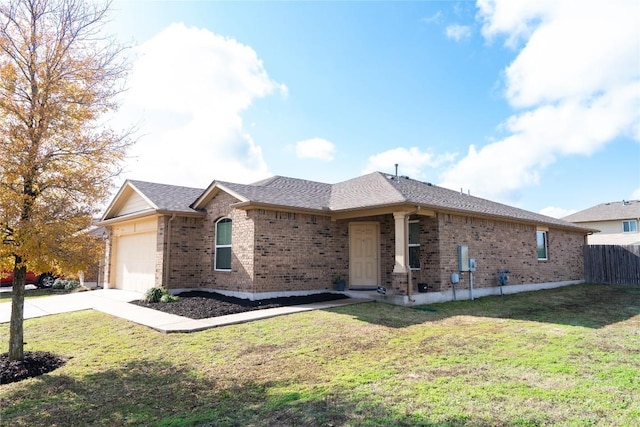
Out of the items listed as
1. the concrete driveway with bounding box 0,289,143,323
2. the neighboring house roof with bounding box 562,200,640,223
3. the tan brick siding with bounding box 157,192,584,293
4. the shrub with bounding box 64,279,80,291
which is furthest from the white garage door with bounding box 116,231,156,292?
the neighboring house roof with bounding box 562,200,640,223

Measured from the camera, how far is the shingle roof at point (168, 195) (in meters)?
13.3

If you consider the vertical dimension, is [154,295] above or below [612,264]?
below

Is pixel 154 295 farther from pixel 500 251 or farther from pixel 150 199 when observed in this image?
pixel 500 251

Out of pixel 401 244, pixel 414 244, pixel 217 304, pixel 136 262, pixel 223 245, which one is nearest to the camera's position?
pixel 217 304

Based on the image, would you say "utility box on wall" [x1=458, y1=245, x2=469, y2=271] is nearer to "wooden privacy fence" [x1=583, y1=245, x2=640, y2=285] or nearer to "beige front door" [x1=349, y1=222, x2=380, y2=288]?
"beige front door" [x1=349, y1=222, x2=380, y2=288]

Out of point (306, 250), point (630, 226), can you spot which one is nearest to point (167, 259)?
point (306, 250)

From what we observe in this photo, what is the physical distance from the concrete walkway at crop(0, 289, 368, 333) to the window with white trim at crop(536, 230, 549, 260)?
31.5 feet

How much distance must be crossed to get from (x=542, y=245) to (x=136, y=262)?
56.2ft

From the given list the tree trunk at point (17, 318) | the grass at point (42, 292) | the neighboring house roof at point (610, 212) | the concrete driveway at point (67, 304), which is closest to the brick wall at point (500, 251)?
the tree trunk at point (17, 318)

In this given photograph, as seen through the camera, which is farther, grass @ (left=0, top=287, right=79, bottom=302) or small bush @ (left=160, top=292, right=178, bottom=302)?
grass @ (left=0, top=287, right=79, bottom=302)

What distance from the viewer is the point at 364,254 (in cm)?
1323

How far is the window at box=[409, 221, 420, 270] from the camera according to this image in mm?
12164

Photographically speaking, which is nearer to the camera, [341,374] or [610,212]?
[341,374]

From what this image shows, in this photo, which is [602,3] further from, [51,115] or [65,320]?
[65,320]
